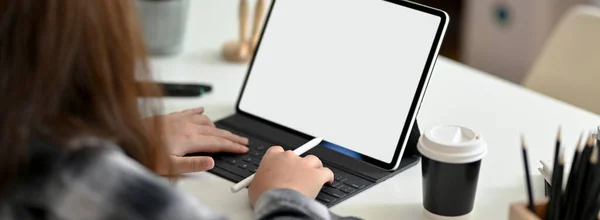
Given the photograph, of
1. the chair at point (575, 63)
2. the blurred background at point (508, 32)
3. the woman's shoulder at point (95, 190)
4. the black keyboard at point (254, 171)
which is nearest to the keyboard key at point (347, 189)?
the black keyboard at point (254, 171)

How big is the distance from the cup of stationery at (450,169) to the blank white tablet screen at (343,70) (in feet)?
0.39

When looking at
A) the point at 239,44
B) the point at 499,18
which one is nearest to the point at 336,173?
the point at 239,44

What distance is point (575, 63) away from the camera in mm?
1442

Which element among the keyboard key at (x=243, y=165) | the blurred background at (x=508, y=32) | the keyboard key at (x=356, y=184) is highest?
the keyboard key at (x=356, y=184)

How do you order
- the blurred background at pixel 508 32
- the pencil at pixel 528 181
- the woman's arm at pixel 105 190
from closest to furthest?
1. the woman's arm at pixel 105 190
2. the pencil at pixel 528 181
3. the blurred background at pixel 508 32

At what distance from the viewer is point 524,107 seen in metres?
1.31

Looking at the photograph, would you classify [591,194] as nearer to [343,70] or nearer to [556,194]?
[556,194]

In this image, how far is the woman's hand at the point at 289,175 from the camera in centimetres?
98

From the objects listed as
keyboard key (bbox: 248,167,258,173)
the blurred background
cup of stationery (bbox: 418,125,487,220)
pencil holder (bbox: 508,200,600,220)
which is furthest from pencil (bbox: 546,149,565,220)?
the blurred background

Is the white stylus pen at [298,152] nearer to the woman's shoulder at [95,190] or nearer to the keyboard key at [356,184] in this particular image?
the keyboard key at [356,184]

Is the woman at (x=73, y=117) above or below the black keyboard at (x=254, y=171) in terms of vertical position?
above

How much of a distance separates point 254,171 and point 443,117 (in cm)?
34

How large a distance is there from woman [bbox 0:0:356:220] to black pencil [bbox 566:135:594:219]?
1.13 feet

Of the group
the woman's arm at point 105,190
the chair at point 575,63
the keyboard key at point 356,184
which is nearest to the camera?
the woman's arm at point 105,190
